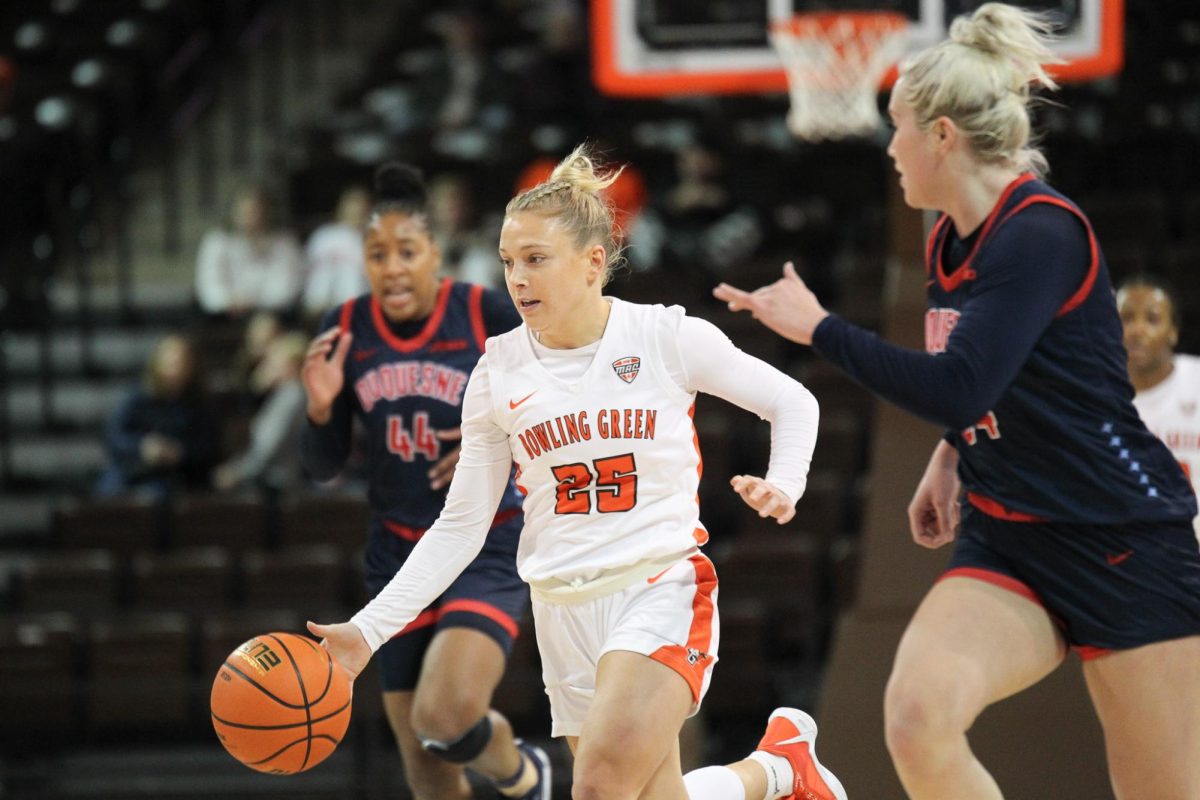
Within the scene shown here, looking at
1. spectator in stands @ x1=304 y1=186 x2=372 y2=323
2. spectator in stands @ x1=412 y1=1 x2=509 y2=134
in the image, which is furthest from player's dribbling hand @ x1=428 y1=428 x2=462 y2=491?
spectator in stands @ x1=412 y1=1 x2=509 y2=134

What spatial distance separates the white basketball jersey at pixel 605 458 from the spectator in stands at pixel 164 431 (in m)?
7.04

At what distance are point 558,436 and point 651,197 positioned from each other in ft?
29.5

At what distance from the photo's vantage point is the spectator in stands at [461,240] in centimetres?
1102

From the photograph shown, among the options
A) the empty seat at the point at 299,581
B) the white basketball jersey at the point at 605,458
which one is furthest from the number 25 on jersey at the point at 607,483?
the empty seat at the point at 299,581

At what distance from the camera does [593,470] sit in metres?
3.93

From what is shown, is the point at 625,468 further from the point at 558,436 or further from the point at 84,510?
the point at 84,510

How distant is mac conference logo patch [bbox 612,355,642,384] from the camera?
13.1 ft

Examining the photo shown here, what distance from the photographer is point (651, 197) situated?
12.8 m

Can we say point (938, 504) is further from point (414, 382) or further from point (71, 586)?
point (71, 586)

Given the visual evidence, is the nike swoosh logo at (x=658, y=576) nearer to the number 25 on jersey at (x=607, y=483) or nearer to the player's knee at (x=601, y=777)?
the number 25 on jersey at (x=607, y=483)

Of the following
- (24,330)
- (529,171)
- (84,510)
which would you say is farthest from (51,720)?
(529,171)

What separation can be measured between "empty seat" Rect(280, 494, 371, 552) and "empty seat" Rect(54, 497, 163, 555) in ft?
2.77

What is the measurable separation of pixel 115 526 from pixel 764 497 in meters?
7.45

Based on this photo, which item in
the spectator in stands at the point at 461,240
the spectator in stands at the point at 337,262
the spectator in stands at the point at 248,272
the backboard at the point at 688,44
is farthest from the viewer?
the spectator in stands at the point at 248,272
